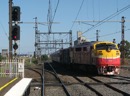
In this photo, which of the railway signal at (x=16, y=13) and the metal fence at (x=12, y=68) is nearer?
the railway signal at (x=16, y=13)

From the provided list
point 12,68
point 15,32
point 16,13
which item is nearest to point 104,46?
point 12,68

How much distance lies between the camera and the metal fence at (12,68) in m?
22.7

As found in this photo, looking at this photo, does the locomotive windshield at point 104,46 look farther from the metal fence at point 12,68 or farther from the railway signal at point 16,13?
the railway signal at point 16,13

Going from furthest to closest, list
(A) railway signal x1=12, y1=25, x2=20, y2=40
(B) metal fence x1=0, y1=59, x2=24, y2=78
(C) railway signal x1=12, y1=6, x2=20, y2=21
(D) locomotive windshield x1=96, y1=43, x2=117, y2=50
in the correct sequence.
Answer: (D) locomotive windshield x1=96, y1=43, x2=117, y2=50 < (B) metal fence x1=0, y1=59, x2=24, y2=78 < (A) railway signal x1=12, y1=25, x2=20, y2=40 < (C) railway signal x1=12, y1=6, x2=20, y2=21

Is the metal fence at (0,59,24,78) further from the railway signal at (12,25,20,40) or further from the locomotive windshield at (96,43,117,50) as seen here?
the locomotive windshield at (96,43,117,50)

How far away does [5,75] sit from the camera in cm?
2345

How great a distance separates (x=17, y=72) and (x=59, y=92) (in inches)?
176

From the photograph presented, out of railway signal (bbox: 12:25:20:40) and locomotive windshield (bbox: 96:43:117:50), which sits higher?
railway signal (bbox: 12:25:20:40)

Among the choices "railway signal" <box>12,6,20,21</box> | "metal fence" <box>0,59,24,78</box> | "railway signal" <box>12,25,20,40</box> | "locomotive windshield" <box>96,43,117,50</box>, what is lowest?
"metal fence" <box>0,59,24,78</box>

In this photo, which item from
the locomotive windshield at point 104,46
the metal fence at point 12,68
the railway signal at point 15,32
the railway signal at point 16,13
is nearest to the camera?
the railway signal at point 16,13

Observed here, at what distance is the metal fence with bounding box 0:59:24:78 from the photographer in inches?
892

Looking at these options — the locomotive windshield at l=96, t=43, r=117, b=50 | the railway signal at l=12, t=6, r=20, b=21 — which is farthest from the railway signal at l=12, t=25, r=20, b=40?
the locomotive windshield at l=96, t=43, r=117, b=50

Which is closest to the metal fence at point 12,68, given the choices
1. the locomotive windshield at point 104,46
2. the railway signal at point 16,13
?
the railway signal at point 16,13

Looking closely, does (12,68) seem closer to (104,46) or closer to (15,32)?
(15,32)
